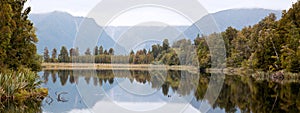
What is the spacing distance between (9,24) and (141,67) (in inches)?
1485

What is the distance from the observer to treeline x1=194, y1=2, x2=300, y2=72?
3659 cm

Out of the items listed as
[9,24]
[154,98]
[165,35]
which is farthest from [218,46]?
[9,24]

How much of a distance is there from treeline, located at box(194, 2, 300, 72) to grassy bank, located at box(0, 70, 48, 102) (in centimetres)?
2297

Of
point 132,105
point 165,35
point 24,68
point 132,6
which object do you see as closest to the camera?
point 132,105

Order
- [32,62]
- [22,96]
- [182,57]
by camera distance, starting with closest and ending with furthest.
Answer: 1. [22,96]
2. [32,62]
3. [182,57]

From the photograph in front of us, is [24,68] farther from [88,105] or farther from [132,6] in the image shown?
[132,6]

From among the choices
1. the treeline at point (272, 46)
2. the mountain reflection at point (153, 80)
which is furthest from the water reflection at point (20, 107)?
the treeline at point (272, 46)

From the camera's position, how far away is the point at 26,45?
837 inches

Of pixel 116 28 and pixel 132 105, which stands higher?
pixel 116 28

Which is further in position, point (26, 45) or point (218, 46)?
point (218, 46)

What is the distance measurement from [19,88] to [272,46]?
2981 centimetres

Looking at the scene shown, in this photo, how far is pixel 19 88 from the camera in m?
16.8

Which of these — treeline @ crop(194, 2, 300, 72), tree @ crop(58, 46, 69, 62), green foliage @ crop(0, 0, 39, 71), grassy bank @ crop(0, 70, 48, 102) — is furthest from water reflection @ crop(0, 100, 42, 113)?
tree @ crop(58, 46, 69, 62)

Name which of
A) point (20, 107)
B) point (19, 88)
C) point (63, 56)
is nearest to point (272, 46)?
point (19, 88)
